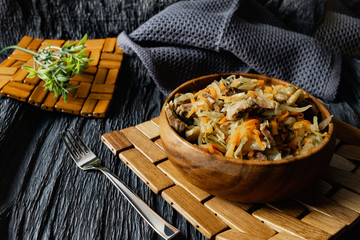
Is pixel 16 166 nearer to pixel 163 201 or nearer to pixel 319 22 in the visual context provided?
pixel 163 201

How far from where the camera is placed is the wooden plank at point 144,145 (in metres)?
1.01

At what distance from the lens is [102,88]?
52.0 inches

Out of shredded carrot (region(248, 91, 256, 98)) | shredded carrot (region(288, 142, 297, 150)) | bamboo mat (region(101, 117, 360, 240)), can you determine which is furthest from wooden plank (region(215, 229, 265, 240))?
shredded carrot (region(248, 91, 256, 98))

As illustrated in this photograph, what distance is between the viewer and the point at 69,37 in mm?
1685

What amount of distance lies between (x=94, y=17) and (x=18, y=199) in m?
0.99

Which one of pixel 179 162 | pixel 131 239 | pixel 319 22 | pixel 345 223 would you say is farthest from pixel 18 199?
pixel 319 22

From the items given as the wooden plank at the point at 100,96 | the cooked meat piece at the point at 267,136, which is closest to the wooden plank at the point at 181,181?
the cooked meat piece at the point at 267,136

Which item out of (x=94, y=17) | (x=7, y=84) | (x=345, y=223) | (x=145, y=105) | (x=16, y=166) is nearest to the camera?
(x=345, y=223)

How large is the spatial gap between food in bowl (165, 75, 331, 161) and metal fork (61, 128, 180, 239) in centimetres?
20

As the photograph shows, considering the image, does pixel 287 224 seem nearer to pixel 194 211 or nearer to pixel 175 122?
pixel 194 211

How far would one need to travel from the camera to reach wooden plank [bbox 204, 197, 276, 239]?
78 cm

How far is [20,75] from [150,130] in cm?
55

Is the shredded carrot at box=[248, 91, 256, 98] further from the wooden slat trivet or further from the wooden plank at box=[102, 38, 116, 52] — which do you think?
the wooden plank at box=[102, 38, 116, 52]

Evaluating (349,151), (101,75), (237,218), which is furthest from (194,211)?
(101,75)
